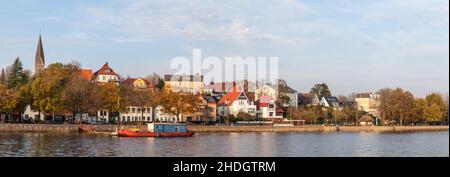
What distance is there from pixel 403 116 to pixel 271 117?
27.9 metres

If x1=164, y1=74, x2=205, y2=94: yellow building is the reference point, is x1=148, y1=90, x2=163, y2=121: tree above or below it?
below

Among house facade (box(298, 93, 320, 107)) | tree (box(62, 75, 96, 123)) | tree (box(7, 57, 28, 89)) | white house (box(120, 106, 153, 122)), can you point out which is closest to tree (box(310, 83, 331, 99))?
house facade (box(298, 93, 320, 107))

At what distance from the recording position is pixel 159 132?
75.9 m

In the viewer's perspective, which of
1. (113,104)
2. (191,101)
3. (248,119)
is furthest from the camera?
(248,119)

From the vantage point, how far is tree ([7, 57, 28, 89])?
333 ft

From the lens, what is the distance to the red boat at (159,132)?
242 feet

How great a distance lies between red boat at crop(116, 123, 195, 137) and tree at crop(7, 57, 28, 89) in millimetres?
34118

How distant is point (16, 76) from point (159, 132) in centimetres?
3979

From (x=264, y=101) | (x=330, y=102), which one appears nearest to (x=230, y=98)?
(x=264, y=101)

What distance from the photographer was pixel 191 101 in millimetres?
99938

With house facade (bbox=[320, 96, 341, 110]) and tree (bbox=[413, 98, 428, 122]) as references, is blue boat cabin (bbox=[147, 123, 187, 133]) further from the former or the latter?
house facade (bbox=[320, 96, 341, 110])
